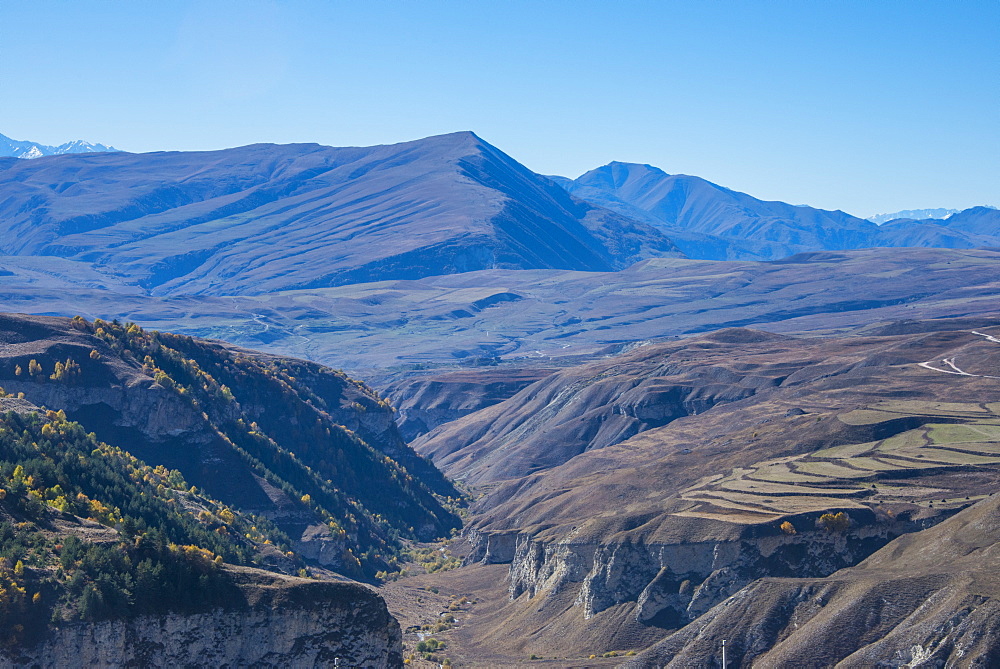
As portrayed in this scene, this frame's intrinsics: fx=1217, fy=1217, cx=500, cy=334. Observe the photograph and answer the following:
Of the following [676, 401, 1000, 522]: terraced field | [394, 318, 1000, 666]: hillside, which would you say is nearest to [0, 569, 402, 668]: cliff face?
[394, 318, 1000, 666]: hillside

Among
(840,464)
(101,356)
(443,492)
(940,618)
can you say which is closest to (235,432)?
(101,356)

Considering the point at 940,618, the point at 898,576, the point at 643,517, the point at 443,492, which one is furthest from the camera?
the point at 443,492

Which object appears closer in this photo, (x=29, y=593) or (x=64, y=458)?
(x=29, y=593)

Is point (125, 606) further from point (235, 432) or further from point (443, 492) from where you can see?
point (443, 492)

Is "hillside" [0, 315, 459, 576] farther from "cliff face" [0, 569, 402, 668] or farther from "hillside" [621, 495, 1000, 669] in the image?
"cliff face" [0, 569, 402, 668]

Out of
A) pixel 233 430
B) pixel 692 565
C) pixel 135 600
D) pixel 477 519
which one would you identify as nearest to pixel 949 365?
pixel 477 519

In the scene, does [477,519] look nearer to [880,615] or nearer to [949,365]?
[949,365]

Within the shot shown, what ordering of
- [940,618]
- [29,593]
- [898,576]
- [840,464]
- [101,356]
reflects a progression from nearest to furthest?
[29,593]
[940,618]
[898,576]
[840,464]
[101,356]
